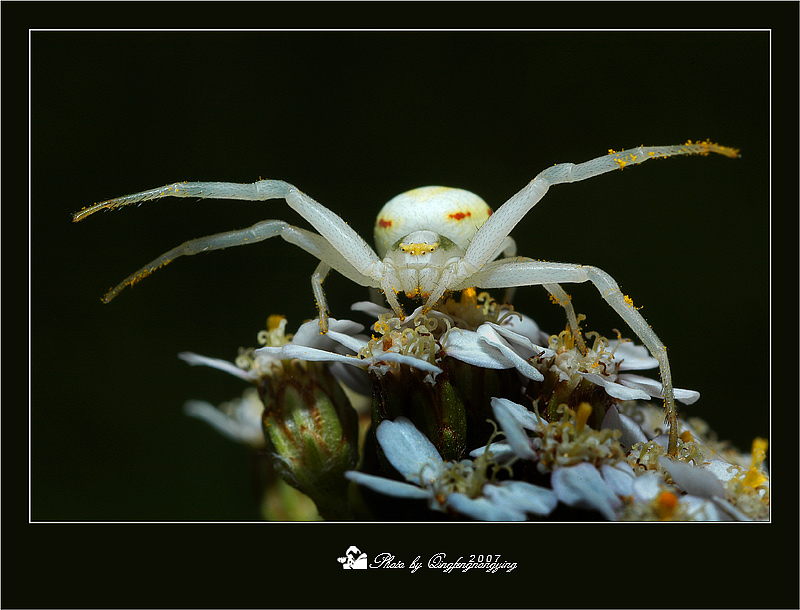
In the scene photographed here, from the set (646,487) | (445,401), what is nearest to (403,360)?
(445,401)

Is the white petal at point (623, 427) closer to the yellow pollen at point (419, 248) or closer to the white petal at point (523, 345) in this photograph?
the white petal at point (523, 345)

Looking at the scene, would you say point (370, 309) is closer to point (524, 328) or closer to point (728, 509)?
point (524, 328)

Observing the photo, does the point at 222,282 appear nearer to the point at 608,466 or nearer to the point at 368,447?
the point at 368,447

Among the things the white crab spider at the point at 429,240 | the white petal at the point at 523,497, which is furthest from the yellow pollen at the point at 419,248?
the white petal at the point at 523,497

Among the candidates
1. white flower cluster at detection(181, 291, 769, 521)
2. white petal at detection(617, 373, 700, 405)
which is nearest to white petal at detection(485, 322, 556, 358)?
white flower cluster at detection(181, 291, 769, 521)

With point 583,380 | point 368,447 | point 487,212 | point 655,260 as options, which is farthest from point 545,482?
point 655,260

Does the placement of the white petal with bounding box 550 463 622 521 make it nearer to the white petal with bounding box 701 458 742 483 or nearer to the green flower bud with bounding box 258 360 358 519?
the white petal with bounding box 701 458 742 483
